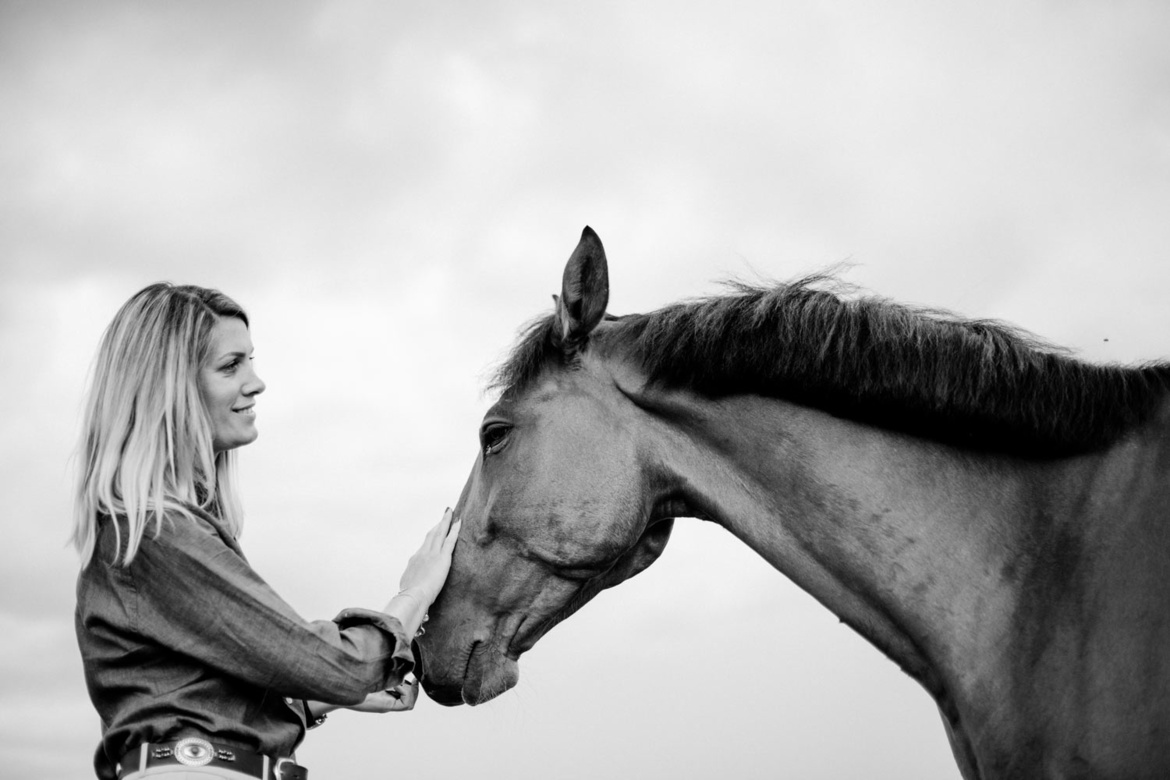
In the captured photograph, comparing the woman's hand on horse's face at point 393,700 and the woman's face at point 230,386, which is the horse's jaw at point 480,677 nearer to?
the woman's hand on horse's face at point 393,700

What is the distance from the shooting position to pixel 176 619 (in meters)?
2.68

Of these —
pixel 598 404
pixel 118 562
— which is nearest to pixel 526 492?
pixel 598 404

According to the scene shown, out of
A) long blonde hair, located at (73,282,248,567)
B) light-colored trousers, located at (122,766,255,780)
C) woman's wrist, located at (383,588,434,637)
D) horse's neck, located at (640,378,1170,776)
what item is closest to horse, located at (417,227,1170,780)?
horse's neck, located at (640,378,1170,776)

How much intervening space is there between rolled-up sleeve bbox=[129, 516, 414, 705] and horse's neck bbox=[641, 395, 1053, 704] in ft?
5.44

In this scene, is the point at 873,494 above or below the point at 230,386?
below

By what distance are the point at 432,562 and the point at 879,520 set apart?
1.78 m

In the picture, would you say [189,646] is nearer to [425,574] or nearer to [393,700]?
[393,700]

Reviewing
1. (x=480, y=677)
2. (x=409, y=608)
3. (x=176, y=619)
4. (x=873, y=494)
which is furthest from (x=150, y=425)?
(x=873, y=494)

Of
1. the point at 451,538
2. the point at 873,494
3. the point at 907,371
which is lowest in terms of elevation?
the point at 873,494

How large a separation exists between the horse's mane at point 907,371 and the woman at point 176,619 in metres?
1.61

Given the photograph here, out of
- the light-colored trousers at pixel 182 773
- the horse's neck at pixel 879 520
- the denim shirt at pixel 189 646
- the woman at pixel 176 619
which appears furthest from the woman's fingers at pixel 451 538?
the light-colored trousers at pixel 182 773

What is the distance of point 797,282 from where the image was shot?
382 centimetres

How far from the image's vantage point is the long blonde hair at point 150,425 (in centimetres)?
278

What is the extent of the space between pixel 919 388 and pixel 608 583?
1.62 metres
